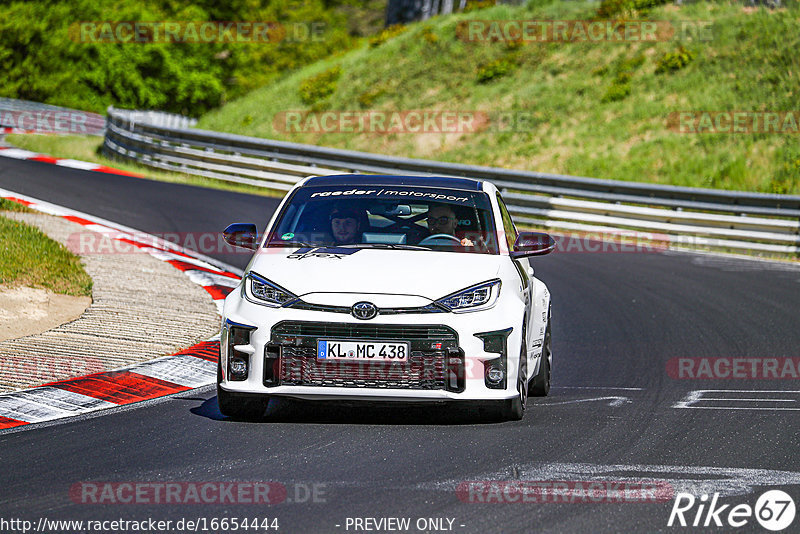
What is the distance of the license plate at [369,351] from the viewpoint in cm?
698

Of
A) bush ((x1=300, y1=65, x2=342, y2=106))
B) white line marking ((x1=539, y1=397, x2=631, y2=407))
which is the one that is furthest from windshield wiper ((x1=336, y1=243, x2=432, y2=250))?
bush ((x1=300, y1=65, x2=342, y2=106))

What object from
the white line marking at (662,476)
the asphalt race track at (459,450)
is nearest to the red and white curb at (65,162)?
the asphalt race track at (459,450)

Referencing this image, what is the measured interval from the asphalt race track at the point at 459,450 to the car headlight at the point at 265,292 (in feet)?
2.45

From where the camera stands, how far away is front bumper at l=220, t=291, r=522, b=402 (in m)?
7.01

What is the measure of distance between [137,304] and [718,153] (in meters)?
21.6

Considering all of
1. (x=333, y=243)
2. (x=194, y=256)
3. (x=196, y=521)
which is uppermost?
(x=333, y=243)

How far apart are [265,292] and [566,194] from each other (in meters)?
15.3

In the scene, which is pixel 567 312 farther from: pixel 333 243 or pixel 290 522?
pixel 290 522

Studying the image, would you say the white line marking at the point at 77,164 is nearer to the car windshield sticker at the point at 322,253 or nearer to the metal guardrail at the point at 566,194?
the metal guardrail at the point at 566,194

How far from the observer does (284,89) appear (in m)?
44.4

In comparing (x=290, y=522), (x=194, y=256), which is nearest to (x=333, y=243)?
(x=290, y=522)

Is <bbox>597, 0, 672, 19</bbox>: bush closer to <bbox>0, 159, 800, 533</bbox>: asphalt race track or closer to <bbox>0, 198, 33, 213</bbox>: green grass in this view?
<bbox>0, 198, 33, 213</bbox>: green grass

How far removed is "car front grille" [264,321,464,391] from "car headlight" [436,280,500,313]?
0.17 meters

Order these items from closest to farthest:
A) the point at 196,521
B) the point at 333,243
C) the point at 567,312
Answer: the point at 196,521 → the point at 333,243 → the point at 567,312
